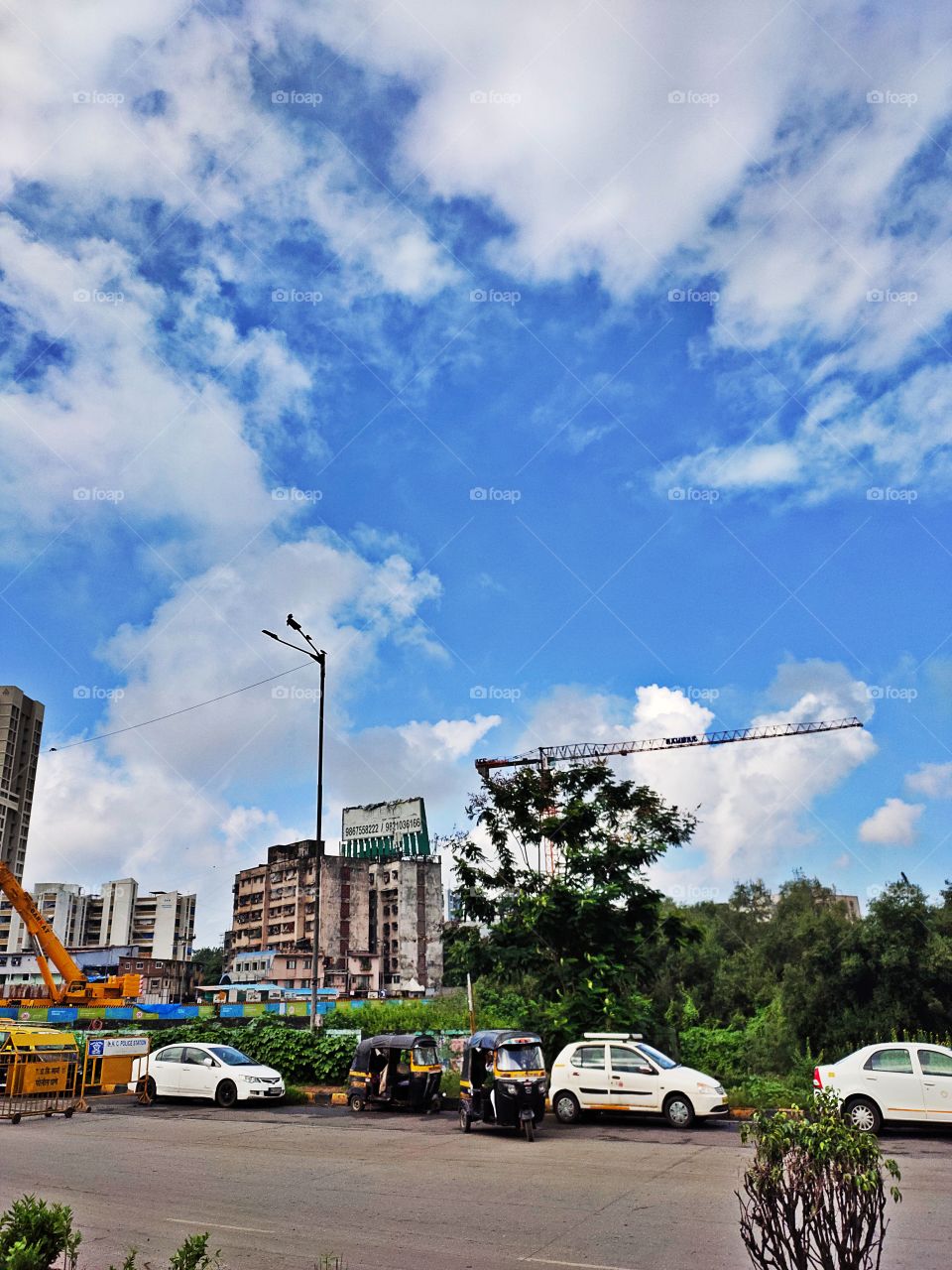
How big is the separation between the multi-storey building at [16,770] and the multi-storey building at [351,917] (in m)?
33.8

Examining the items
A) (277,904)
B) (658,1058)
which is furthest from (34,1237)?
(277,904)

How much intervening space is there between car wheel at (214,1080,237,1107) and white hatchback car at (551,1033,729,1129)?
7323mm

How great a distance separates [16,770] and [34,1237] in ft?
424

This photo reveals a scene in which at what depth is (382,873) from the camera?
108625 millimetres

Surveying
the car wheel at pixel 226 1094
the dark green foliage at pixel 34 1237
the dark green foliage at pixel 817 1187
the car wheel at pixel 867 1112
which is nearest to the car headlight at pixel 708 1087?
the car wheel at pixel 867 1112

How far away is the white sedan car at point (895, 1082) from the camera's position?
14375mm

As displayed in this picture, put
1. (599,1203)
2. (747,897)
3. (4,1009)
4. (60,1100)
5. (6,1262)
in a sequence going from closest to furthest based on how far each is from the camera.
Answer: (6,1262) < (599,1203) < (60,1100) < (4,1009) < (747,897)

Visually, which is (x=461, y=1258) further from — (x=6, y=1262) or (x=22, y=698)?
(x=22, y=698)

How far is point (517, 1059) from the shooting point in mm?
15820

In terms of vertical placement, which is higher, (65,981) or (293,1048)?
(65,981)

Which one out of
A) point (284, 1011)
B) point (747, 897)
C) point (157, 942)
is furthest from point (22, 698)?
point (284, 1011)

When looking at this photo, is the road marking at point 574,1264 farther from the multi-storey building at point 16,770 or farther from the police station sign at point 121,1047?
the multi-storey building at point 16,770

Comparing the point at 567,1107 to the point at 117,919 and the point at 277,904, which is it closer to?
the point at 277,904

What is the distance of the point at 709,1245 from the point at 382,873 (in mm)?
103545
